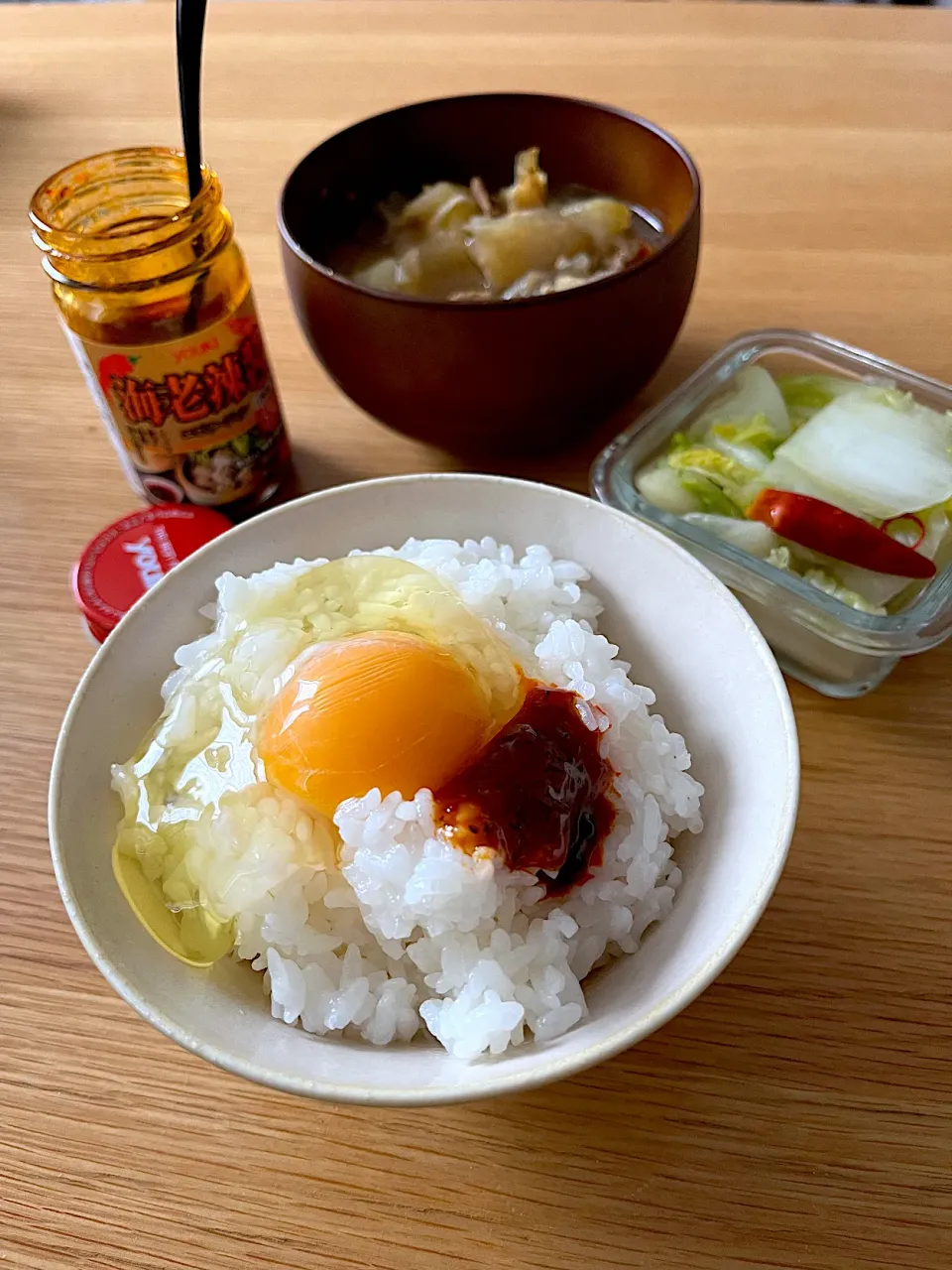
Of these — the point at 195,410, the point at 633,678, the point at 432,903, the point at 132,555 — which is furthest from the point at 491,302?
the point at 432,903

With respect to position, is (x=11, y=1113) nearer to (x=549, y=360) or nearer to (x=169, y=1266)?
(x=169, y=1266)

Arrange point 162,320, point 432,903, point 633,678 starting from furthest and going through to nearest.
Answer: point 162,320 < point 633,678 < point 432,903

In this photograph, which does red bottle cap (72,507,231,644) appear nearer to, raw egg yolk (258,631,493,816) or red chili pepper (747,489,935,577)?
raw egg yolk (258,631,493,816)

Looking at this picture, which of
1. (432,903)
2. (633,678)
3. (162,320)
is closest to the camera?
(432,903)

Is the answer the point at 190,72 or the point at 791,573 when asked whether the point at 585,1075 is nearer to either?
the point at 791,573

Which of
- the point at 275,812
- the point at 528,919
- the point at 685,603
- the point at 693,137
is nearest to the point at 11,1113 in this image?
the point at 275,812

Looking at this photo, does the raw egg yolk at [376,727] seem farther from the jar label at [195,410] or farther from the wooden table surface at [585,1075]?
the jar label at [195,410]
